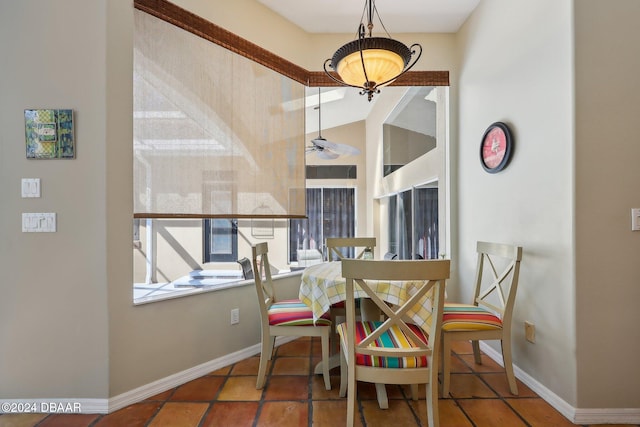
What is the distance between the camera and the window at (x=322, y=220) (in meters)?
3.63

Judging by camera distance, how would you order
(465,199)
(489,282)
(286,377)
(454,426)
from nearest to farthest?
(454,426) → (286,377) → (489,282) → (465,199)

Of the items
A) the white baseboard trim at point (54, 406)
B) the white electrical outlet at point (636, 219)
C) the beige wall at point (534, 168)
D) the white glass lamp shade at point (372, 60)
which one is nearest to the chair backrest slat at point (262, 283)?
the white baseboard trim at point (54, 406)

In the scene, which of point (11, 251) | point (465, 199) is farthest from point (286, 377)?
point (465, 199)

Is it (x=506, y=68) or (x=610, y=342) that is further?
(x=506, y=68)

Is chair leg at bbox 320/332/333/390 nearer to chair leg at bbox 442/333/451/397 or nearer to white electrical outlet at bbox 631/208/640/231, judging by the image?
chair leg at bbox 442/333/451/397

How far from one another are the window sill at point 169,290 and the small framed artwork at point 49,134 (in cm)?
94

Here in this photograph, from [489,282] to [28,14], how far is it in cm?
372

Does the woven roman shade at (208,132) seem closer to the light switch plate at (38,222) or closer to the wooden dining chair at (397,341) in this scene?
the light switch plate at (38,222)

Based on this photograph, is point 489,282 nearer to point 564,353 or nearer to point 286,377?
point 564,353

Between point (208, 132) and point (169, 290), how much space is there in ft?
4.01

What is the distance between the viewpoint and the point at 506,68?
250 cm

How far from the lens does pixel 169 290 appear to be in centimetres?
237

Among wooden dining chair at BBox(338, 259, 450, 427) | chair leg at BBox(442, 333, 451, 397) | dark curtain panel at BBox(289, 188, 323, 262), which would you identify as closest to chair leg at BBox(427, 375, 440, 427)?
wooden dining chair at BBox(338, 259, 450, 427)

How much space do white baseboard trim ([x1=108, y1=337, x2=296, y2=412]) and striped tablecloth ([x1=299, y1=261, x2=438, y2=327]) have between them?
2.75 ft
